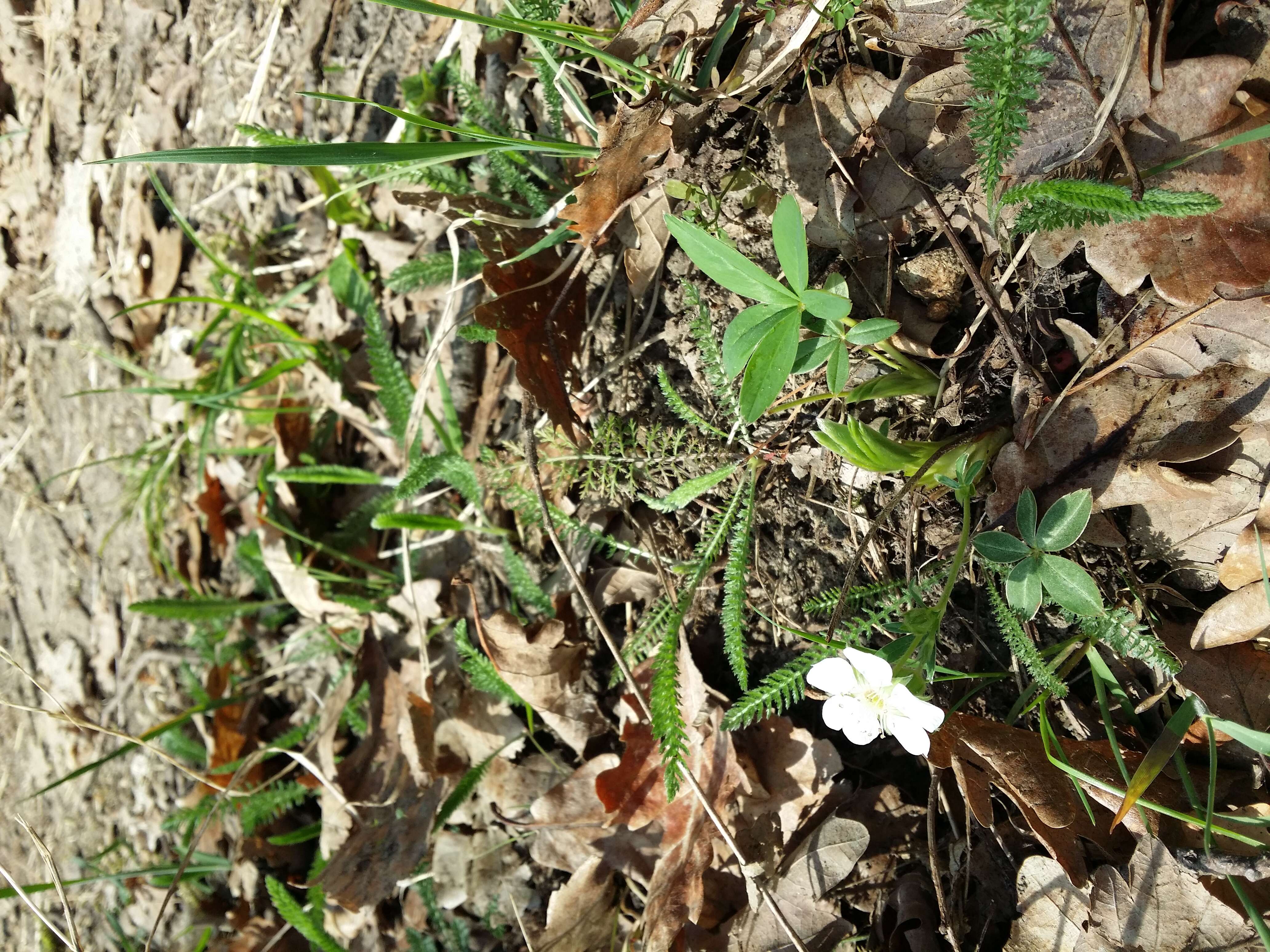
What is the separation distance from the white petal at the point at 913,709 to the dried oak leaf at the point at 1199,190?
0.86 meters

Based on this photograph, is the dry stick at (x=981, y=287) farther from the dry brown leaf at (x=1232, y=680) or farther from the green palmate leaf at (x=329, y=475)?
the green palmate leaf at (x=329, y=475)

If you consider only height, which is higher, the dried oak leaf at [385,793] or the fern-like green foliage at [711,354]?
the fern-like green foliage at [711,354]

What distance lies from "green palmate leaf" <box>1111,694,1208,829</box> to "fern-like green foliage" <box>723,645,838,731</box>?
1.91 feet

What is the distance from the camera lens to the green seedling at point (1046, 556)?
4.84 feet

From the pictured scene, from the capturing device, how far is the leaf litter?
4.88 feet

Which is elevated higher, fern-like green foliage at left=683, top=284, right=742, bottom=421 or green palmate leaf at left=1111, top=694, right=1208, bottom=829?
fern-like green foliage at left=683, top=284, right=742, bottom=421

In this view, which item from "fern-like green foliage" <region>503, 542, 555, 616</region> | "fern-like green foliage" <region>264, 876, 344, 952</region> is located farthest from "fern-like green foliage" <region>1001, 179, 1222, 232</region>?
"fern-like green foliage" <region>264, 876, 344, 952</region>

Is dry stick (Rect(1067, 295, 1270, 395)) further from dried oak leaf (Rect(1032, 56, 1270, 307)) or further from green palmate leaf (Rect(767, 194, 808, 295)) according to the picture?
green palmate leaf (Rect(767, 194, 808, 295))

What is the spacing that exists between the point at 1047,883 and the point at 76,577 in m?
4.34

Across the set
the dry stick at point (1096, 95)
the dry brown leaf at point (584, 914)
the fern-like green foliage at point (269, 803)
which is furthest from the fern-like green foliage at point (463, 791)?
the dry stick at point (1096, 95)

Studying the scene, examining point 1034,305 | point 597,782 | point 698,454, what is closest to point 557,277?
point 698,454

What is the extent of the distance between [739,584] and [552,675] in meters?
0.70

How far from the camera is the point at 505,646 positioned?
2295mm

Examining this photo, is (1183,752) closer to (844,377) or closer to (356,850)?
(844,377)
